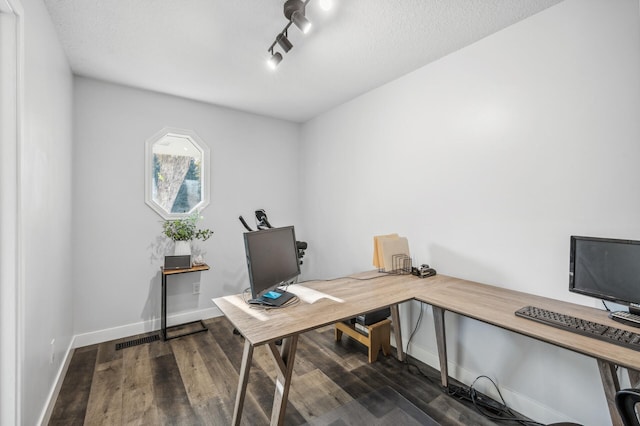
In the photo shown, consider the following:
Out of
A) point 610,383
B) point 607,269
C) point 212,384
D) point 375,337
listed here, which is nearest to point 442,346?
point 375,337

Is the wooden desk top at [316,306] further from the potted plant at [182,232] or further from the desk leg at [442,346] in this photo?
the potted plant at [182,232]

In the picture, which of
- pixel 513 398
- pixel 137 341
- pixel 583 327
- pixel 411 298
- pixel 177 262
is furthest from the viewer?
pixel 177 262

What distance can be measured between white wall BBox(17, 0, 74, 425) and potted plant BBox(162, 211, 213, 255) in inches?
33.5

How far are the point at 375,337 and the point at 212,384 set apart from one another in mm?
1384

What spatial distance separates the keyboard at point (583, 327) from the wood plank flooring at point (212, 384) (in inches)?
33.1

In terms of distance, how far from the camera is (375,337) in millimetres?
2441

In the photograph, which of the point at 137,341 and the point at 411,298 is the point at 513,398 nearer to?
the point at 411,298

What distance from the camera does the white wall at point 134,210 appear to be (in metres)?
2.75

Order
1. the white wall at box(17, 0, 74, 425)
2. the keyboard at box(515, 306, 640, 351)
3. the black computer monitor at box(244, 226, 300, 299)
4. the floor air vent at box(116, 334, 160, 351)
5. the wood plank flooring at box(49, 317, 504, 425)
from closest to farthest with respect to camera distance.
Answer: the keyboard at box(515, 306, 640, 351) < the white wall at box(17, 0, 74, 425) < the black computer monitor at box(244, 226, 300, 299) < the wood plank flooring at box(49, 317, 504, 425) < the floor air vent at box(116, 334, 160, 351)

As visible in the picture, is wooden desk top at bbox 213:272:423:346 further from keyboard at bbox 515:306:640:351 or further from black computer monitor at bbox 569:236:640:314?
black computer monitor at bbox 569:236:640:314

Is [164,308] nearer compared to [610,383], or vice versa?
[610,383]

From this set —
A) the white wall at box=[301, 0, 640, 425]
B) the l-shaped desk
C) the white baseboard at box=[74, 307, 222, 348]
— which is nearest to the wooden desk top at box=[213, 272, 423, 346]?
the l-shaped desk

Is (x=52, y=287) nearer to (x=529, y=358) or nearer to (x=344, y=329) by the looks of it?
(x=344, y=329)

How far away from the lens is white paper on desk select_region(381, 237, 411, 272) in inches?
94.5
